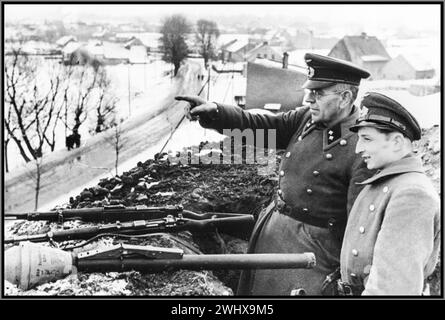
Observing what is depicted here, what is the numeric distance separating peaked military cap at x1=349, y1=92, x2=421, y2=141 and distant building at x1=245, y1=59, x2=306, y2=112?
866 millimetres

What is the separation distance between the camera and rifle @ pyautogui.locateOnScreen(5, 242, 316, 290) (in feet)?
10.3

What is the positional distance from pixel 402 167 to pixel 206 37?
1.79 m

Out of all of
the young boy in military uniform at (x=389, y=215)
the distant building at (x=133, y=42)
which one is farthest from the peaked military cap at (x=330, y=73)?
the distant building at (x=133, y=42)

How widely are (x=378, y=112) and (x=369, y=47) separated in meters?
0.99

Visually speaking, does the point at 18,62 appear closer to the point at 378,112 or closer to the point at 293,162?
the point at 293,162

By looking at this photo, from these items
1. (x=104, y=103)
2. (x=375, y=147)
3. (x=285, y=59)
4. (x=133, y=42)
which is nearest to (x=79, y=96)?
(x=104, y=103)

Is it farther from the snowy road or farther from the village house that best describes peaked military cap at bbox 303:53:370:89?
the snowy road

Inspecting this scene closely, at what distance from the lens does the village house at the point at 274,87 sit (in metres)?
3.73

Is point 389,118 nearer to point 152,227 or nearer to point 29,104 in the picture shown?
point 152,227

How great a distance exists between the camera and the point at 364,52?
11.9 ft

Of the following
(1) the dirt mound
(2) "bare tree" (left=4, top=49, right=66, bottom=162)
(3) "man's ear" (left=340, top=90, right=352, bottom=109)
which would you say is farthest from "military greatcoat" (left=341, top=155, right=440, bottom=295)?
(2) "bare tree" (left=4, top=49, right=66, bottom=162)

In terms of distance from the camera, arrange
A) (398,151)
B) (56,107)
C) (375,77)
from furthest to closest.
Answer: (56,107) < (375,77) < (398,151)

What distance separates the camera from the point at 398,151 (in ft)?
9.34
